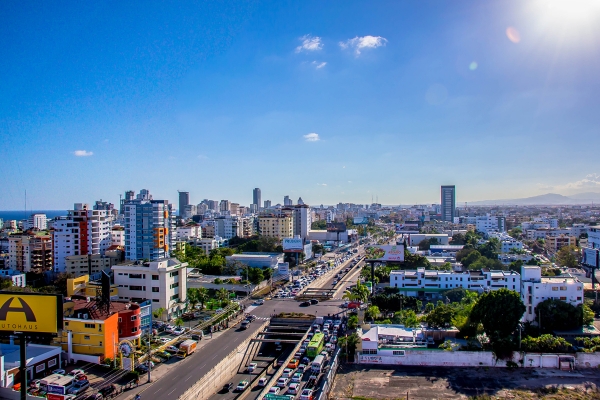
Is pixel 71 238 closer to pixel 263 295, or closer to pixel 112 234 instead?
pixel 112 234

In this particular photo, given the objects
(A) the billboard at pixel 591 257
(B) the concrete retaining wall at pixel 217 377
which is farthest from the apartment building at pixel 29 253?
(A) the billboard at pixel 591 257

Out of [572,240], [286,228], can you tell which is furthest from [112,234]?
[572,240]

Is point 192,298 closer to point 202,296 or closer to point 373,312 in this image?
point 202,296

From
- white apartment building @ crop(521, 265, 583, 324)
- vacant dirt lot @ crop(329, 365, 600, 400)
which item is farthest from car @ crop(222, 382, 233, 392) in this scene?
white apartment building @ crop(521, 265, 583, 324)

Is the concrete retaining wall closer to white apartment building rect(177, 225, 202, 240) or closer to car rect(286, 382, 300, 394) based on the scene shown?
car rect(286, 382, 300, 394)

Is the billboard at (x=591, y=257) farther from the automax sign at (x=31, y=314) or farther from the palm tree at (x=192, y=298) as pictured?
the automax sign at (x=31, y=314)

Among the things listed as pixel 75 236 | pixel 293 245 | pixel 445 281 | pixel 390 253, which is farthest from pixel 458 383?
pixel 75 236
